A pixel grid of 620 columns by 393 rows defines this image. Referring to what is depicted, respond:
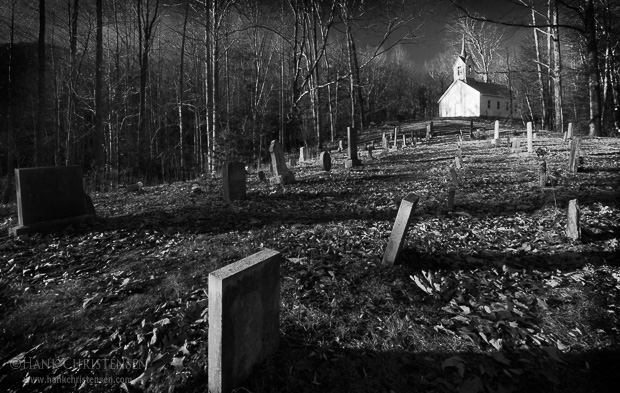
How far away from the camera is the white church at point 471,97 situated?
52000mm

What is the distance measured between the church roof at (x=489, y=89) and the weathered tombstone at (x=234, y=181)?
54.6 metres

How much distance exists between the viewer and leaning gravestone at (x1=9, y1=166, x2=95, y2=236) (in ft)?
17.7

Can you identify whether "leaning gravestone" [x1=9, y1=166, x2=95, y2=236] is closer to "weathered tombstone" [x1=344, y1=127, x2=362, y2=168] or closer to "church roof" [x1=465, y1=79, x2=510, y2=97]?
"weathered tombstone" [x1=344, y1=127, x2=362, y2=168]

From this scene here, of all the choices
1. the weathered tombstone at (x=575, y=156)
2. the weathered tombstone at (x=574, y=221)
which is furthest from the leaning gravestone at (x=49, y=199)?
the weathered tombstone at (x=575, y=156)

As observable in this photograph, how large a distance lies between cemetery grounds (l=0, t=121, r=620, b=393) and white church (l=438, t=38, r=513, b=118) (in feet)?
171

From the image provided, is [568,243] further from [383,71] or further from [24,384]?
[383,71]

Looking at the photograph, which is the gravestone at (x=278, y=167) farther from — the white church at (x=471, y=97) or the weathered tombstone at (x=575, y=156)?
the white church at (x=471, y=97)

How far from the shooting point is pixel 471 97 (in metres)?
52.4

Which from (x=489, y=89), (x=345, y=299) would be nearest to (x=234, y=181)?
(x=345, y=299)

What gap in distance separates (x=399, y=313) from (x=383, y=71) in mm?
48613

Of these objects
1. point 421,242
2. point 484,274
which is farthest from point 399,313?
point 421,242

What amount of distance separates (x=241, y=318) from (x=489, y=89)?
6267cm

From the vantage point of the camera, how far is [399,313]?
10.5 ft

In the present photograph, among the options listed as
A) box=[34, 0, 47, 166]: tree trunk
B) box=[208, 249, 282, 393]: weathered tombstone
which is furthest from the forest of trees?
box=[208, 249, 282, 393]: weathered tombstone
